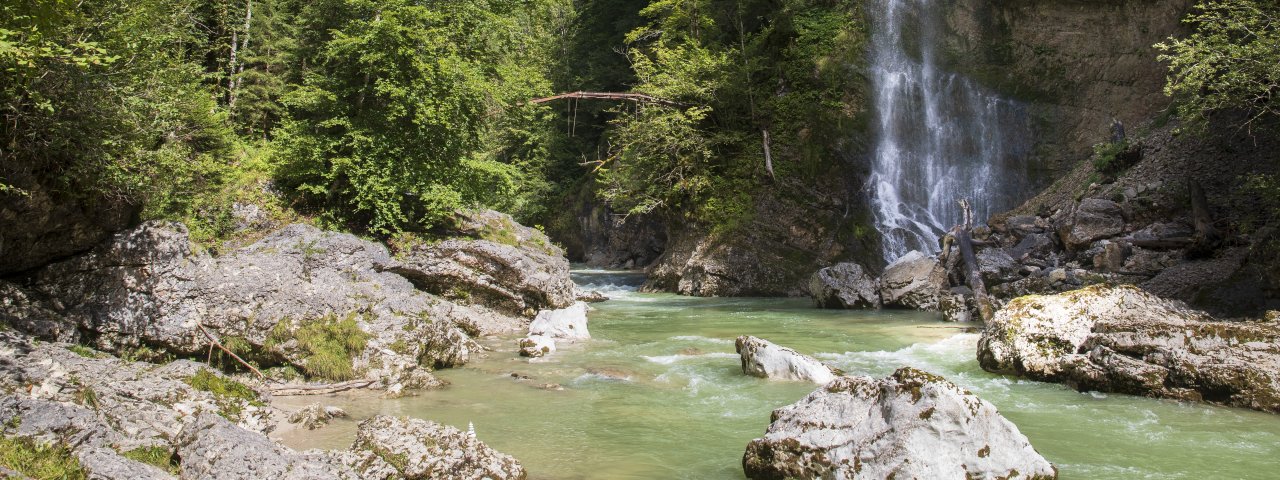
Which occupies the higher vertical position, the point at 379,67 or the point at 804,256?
the point at 379,67

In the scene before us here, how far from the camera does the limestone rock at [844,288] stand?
60.8ft

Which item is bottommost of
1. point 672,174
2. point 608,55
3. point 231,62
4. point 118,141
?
point 118,141

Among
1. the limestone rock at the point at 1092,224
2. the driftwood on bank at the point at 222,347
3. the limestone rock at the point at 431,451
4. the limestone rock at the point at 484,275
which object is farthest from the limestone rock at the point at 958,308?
the driftwood on bank at the point at 222,347

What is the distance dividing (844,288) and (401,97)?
1185 cm

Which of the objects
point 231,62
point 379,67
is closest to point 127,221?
point 379,67

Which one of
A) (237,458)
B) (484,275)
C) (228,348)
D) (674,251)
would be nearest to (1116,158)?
(674,251)

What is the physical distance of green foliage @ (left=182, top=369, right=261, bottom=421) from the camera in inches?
256

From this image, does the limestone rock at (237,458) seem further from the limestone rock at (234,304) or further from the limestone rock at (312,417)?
the limestone rock at (234,304)

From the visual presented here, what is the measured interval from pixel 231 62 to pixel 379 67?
9.22 meters

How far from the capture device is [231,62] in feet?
67.7

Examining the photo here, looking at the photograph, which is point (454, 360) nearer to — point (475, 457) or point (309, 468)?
point (475, 457)

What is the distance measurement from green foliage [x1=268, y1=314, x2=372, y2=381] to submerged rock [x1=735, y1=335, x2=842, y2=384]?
5129 millimetres

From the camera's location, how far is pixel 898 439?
17.3ft

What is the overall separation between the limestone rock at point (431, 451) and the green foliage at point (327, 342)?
3.18m
